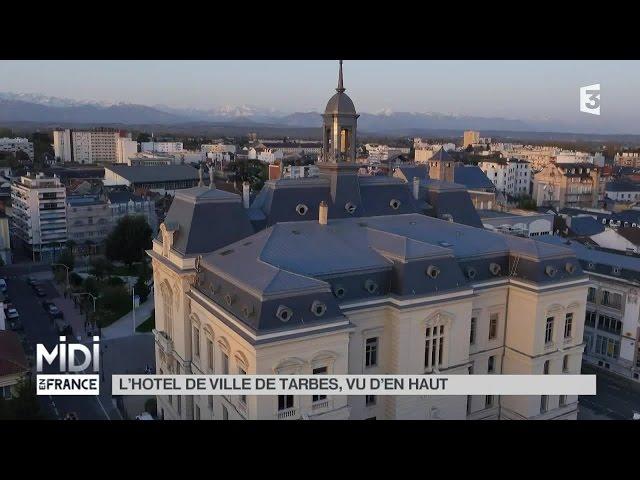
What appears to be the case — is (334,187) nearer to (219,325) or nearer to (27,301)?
(219,325)

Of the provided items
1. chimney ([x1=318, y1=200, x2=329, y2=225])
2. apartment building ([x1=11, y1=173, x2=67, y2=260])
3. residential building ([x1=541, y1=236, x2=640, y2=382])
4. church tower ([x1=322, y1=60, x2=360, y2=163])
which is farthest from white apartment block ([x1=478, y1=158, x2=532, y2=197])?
chimney ([x1=318, y1=200, x2=329, y2=225])

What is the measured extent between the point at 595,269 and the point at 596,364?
213cm

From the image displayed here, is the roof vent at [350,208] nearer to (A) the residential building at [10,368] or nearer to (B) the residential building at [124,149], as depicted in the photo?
(A) the residential building at [10,368]

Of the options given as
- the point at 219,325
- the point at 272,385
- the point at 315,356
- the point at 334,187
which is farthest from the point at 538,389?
the point at 334,187

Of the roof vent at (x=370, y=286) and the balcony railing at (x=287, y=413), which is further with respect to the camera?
the roof vent at (x=370, y=286)

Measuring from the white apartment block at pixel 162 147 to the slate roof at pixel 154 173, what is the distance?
13448mm

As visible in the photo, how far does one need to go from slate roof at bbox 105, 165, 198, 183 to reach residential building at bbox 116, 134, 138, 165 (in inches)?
283

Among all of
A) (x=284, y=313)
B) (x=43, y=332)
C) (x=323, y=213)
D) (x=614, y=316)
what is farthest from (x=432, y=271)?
(x=43, y=332)

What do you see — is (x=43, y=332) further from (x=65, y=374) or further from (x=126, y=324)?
(x=65, y=374)

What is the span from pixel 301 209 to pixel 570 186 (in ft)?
81.1

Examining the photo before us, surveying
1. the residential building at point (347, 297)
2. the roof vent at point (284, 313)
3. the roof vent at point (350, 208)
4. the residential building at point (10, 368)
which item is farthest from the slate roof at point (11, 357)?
the roof vent at point (350, 208)

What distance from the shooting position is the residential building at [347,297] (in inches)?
304

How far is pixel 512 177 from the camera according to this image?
35.1m

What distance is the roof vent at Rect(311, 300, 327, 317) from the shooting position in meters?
7.69
